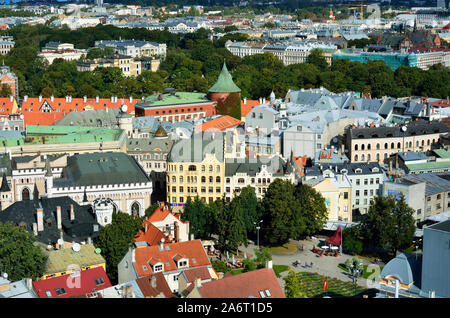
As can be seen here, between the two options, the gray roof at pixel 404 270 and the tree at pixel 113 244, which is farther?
the tree at pixel 113 244

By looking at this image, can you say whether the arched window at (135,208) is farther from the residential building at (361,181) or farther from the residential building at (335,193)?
the residential building at (361,181)

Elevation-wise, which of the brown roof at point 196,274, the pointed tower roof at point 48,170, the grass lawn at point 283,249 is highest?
the pointed tower roof at point 48,170

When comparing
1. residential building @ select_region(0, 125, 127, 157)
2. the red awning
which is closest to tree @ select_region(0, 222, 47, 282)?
the red awning

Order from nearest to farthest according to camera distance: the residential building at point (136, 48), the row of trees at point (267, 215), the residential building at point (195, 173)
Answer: the row of trees at point (267, 215), the residential building at point (195, 173), the residential building at point (136, 48)

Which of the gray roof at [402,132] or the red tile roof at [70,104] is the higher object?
the gray roof at [402,132]

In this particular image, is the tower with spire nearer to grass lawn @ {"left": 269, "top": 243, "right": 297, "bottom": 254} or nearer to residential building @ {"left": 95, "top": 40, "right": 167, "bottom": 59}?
grass lawn @ {"left": 269, "top": 243, "right": 297, "bottom": 254}

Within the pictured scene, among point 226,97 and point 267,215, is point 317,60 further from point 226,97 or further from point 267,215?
point 267,215

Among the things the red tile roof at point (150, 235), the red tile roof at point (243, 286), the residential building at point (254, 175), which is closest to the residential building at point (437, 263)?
the red tile roof at point (243, 286)

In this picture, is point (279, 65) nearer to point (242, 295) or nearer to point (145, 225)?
point (145, 225)
